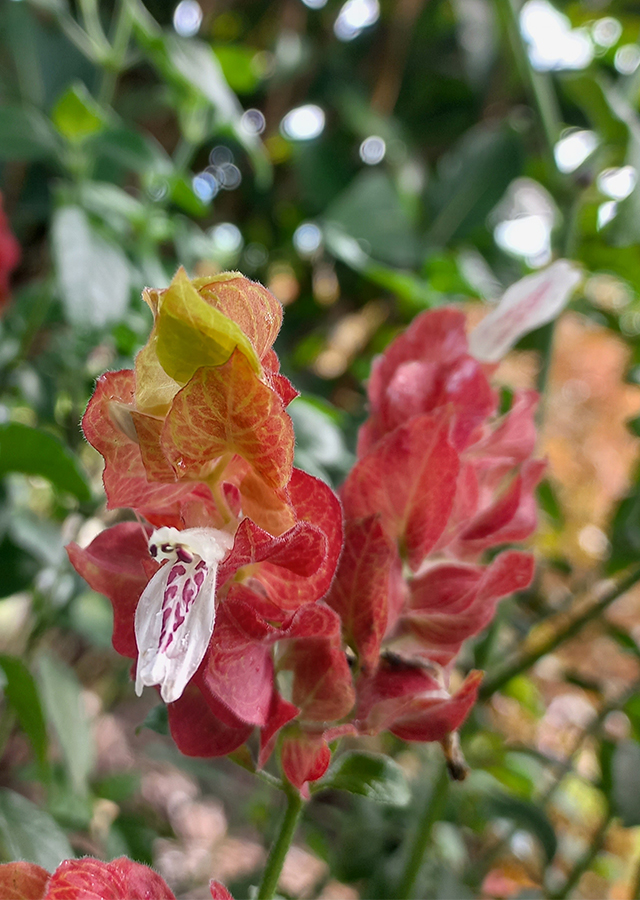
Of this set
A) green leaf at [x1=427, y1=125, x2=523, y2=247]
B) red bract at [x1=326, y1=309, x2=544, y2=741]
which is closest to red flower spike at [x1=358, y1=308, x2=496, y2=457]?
red bract at [x1=326, y1=309, x2=544, y2=741]

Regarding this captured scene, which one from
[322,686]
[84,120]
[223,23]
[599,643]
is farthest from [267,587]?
[223,23]

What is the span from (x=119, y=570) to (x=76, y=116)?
1.53 ft

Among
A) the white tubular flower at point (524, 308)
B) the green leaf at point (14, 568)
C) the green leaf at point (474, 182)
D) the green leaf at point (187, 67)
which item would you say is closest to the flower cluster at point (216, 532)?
the white tubular flower at point (524, 308)

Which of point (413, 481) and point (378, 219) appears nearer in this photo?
point (413, 481)

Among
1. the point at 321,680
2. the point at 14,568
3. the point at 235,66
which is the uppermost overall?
the point at 235,66

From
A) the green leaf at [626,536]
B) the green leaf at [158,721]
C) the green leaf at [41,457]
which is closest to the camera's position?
the green leaf at [158,721]

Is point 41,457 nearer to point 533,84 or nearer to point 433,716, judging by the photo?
point 433,716

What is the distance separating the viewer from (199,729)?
206mm

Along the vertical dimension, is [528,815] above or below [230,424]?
below

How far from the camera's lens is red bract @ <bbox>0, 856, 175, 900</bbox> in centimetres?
18

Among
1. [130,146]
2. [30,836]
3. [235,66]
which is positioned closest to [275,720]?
[30,836]

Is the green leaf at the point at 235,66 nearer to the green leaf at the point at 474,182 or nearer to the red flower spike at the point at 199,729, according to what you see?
the green leaf at the point at 474,182

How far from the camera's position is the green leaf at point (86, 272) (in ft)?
1.58

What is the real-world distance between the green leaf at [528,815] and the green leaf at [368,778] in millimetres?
280
